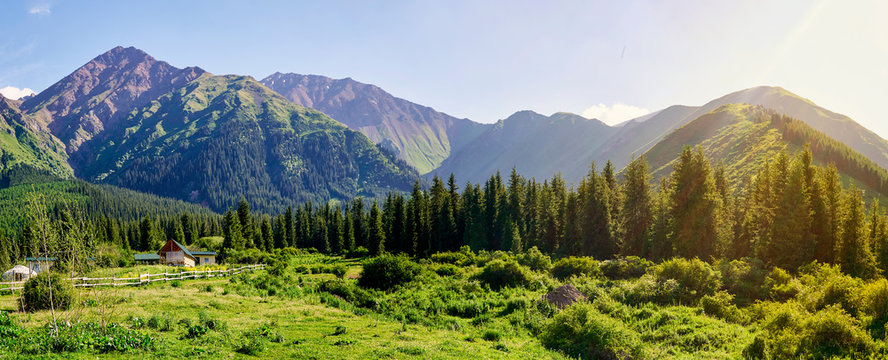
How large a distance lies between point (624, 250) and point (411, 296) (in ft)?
106

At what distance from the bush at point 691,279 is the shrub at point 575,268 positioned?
8260 mm

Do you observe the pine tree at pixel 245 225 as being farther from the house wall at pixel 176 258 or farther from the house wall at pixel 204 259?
the house wall at pixel 176 258

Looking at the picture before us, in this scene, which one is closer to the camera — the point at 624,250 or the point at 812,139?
the point at 624,250

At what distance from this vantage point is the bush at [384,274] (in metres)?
41.6

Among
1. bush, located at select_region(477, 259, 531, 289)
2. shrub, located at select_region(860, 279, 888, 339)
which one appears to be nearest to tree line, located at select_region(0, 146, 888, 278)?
shrub, located at select_region(860, 279, 888, 339)

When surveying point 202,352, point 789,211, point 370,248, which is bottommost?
point 370,248

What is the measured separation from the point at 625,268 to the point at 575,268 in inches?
217

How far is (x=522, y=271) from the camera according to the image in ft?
132

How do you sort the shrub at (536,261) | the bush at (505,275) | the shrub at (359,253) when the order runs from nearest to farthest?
the bush at (505,275) → the shrub at (536,261) → the shrub at (359,253)

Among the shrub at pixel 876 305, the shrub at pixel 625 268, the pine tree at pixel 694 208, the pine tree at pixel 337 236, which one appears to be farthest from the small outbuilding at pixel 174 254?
the shrub at pixel 876 305

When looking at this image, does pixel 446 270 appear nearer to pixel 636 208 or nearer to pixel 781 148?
pixel 636 208

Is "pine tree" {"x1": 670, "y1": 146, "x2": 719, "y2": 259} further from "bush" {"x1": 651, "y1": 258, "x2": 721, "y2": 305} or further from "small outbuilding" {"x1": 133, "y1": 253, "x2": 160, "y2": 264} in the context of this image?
"small outbuilding" {"x1": 133, "y1": 253, "x2": 160, "y2": 264}

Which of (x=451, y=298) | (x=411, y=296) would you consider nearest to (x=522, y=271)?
(x=451, y=298)

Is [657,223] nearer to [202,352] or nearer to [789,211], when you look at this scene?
[789,211]
